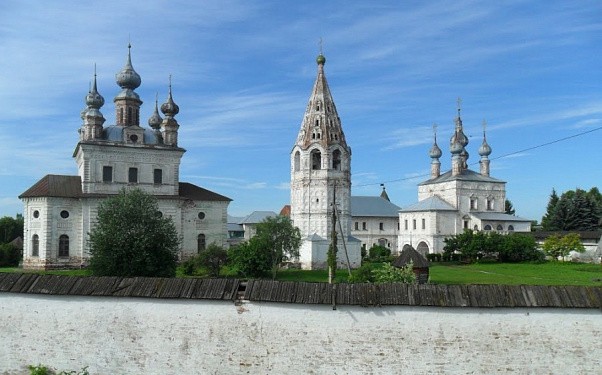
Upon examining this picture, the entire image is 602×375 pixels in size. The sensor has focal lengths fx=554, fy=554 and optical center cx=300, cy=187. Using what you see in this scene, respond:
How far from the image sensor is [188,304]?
33.7 feet

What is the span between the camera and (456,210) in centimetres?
5153

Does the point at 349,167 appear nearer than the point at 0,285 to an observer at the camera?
No

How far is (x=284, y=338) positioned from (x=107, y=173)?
2694 centimetres

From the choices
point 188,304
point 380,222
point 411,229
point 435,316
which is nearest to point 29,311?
point 188,304

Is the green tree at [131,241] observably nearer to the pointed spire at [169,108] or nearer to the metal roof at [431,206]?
the pointed spire at [169,108]

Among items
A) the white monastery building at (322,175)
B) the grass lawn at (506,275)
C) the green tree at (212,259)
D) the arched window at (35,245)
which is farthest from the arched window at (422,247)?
the arched window at (35,245)

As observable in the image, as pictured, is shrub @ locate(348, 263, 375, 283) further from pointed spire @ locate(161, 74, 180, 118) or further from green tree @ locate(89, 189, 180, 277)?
pointed spire @ locate(161, 74, 180, 118)

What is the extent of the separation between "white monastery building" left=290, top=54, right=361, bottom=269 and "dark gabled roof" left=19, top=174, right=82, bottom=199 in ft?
44.2

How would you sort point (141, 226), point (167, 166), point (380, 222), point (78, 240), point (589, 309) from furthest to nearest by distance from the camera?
point (380, 222) → point (167, 166) → point (78, 240) → point (141, 226) → point (589, 309)

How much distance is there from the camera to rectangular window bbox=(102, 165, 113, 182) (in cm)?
3397

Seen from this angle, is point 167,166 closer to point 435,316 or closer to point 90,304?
point 90,304

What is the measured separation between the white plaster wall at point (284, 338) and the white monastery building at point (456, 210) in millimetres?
40859

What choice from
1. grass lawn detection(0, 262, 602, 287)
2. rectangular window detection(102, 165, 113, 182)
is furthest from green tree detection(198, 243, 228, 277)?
rectangular window detection(102, 165, 113, 182)

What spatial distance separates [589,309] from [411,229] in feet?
142
